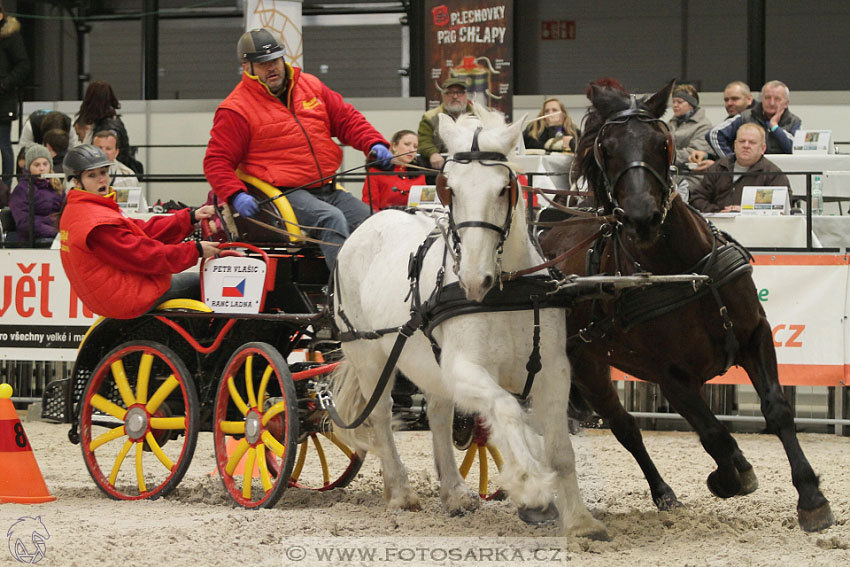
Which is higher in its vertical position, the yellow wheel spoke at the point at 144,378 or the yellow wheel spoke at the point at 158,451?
the yellow wheel spoke at the point at 144,378

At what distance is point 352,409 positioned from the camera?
5.77m

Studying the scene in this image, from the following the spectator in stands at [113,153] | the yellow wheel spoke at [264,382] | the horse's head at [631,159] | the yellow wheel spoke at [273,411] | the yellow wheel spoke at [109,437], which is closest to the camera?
the horse's head at [631,159]

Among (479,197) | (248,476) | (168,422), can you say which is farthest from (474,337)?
(168,422)

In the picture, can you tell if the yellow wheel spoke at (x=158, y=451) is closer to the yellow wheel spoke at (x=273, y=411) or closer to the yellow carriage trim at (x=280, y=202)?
the yellow wheel spoke at (x=273, y=411)

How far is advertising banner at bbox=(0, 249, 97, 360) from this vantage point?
8.97m

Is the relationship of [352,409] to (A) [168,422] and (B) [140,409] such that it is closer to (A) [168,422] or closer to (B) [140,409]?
(A) [168,422]

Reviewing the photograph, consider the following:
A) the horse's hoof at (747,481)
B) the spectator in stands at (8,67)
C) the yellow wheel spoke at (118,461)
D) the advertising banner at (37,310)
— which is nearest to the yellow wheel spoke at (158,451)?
the yellow wheel spoke at (118,461)

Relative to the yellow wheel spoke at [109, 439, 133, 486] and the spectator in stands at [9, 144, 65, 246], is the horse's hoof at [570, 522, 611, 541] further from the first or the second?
the spectator in stands at [9, 144, 65, 246]

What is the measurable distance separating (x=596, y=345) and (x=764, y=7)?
35.0 ft

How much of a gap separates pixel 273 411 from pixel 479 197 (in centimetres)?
189

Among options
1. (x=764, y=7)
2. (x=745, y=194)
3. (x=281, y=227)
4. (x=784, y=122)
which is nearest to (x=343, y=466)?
(x=281, y=227)

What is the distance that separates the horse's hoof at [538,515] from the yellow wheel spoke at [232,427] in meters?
1.68

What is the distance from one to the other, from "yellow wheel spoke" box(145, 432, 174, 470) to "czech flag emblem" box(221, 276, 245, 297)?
88 centimetres

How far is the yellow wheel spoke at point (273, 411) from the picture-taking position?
5.52 meters
